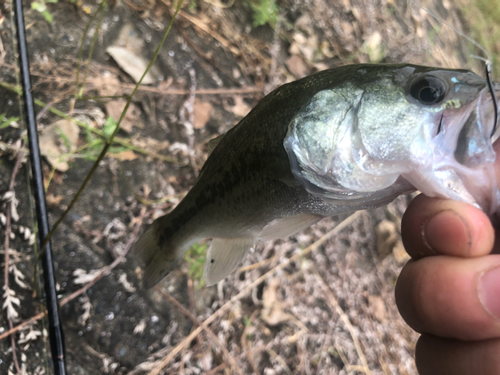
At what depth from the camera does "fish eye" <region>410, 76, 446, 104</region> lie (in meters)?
0.93

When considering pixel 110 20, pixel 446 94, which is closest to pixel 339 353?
pixel 446 94

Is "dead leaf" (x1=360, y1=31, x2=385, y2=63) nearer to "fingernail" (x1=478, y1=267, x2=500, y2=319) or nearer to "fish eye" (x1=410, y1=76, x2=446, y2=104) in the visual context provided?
"fish eye" (x1=410, y1=76, x2=446, y2=104)

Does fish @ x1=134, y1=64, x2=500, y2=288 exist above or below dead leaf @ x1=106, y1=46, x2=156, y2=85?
below

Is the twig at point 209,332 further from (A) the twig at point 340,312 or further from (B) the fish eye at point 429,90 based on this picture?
(B) the fish eye at point 429,90

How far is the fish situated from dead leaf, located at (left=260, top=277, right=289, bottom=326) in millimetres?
1534

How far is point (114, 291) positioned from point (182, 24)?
87.5 inches

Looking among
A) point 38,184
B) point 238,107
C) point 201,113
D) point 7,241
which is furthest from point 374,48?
point 7,241

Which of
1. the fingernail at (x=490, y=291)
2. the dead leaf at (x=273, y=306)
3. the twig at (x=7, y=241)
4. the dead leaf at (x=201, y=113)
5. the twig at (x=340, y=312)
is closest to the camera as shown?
the fingernail at (x=490, y=291)

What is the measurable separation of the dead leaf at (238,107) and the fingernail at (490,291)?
7.71 ft

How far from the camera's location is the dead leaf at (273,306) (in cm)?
256

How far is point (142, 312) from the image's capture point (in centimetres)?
220

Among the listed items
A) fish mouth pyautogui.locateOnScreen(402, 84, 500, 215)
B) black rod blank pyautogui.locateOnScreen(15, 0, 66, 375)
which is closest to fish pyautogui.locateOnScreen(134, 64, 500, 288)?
fish mouth pyautogui.locateOnScreen(402, 84, 500, 215)

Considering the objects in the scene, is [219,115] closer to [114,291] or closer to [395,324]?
[114,291]

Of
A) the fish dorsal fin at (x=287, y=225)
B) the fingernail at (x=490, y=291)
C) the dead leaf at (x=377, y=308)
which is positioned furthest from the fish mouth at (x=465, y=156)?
the dead leaf at (x=377, y=308)
